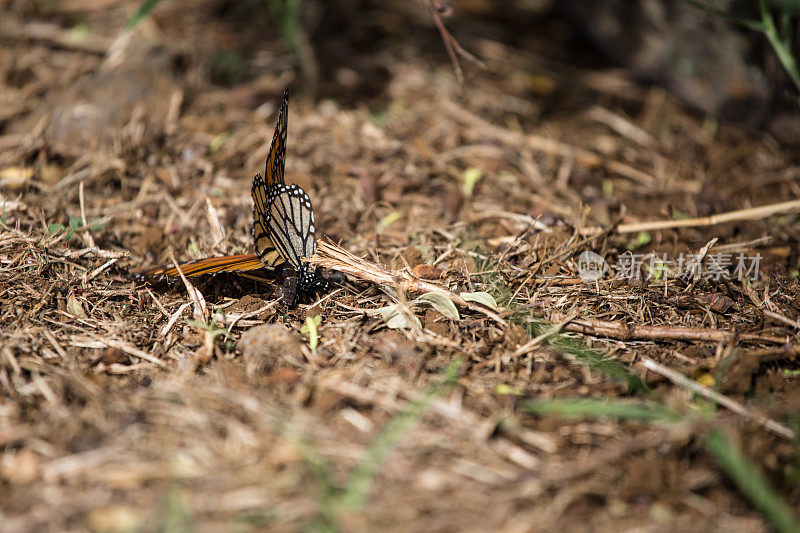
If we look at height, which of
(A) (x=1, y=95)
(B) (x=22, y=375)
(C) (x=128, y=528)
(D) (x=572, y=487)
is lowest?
(D) (x=572, y=487)

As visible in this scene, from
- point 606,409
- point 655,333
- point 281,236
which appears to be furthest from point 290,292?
point 655,333

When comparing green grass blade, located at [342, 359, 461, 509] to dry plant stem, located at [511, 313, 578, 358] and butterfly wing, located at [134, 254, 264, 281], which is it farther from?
butterfly wing, located at [134, 254, 264, 281]

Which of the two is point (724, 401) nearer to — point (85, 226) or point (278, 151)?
point (278, 151)

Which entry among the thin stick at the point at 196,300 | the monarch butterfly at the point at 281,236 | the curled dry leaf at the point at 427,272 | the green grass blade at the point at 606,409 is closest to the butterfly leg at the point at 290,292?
the monarch butterfly at the point at 281,236

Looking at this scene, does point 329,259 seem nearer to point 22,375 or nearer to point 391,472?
point 391,472

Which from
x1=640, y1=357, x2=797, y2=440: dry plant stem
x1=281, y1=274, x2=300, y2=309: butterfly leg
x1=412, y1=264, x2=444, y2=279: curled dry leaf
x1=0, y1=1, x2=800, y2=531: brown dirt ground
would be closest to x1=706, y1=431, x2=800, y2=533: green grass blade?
x1=0, y1=1, x2=800, y2=531: brown dirt ground

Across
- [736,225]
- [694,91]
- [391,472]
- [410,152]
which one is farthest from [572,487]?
[694,91]
